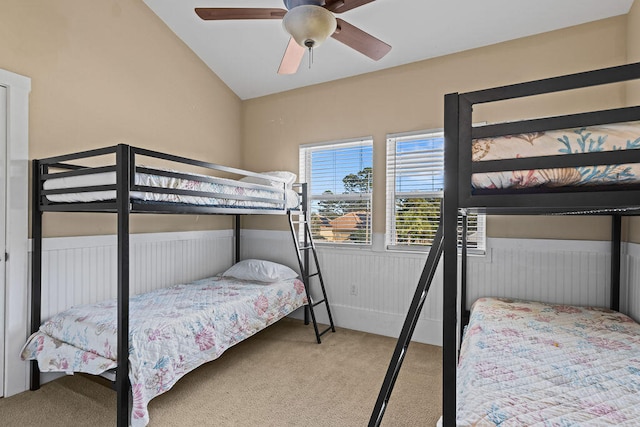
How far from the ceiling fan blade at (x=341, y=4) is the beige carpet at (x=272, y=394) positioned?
230cm

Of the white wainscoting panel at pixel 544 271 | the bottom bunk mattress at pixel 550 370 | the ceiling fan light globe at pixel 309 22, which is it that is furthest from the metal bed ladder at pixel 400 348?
the white wainscoting panel at pixel 544 271

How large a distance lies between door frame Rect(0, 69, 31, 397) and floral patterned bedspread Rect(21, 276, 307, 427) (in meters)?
0.11

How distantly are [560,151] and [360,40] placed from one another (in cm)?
148

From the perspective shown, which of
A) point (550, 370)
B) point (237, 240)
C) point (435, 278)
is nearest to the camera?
point (550, 370)

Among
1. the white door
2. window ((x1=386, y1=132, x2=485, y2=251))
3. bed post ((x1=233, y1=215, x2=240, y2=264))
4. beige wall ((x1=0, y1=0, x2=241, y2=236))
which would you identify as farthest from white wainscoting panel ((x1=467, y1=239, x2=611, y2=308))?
the white door

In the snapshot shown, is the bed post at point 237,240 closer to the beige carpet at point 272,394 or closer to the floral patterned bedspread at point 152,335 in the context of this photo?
the floral patterned bedspread at point 152,335

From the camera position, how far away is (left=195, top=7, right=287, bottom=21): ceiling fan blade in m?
1.89

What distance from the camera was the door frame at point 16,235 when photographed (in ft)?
7.28

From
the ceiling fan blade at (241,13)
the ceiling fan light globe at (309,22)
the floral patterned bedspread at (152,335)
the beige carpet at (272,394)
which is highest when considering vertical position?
the ceiling fan blade at (241,13)

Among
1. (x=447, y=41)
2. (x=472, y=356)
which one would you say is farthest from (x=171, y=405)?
(x=447, y=41)

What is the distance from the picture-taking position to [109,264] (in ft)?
9.04

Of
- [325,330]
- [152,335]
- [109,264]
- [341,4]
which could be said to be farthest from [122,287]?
[325,330]

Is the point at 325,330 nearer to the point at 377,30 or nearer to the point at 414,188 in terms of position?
the point at 414,188

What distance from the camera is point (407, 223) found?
327 centimetres
